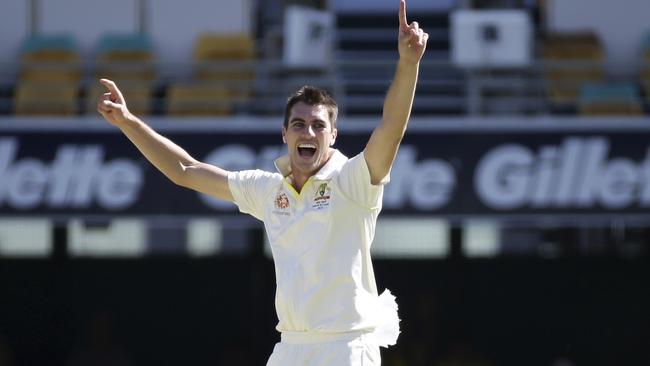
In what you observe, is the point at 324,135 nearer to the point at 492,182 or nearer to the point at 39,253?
the point at 492,182

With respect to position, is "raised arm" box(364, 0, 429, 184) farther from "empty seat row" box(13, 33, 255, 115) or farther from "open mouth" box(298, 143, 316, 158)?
"empty seat row" box(13, 33, 255, 115)

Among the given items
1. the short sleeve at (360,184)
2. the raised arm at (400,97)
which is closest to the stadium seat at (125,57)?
the short sleeve at (360,184)

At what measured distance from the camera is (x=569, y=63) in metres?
13.9

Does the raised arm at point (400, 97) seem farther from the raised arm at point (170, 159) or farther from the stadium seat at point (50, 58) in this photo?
the stadium seat at point (50, 58)

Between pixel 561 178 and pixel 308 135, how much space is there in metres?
8.20

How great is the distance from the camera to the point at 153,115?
14.4m

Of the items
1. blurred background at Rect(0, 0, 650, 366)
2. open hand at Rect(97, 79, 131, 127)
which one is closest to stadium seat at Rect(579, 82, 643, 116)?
blurred background at Rect(0, 0, 650, 366)

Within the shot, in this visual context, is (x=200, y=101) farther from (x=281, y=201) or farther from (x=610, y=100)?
(x=281, y=201)

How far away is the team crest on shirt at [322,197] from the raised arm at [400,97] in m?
0.23

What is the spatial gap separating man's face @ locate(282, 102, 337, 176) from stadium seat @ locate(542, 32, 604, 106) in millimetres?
8951

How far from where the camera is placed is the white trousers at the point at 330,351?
4.72 metres

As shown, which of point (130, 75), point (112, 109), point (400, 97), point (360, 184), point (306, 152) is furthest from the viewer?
point (130, 75)

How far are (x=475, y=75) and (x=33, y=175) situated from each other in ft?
14.4

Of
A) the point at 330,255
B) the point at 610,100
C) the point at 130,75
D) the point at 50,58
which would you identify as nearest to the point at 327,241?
the point at 330,255
